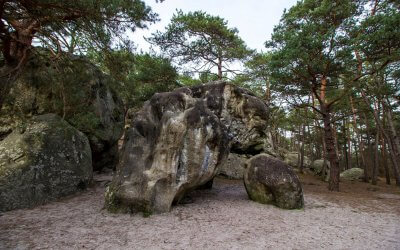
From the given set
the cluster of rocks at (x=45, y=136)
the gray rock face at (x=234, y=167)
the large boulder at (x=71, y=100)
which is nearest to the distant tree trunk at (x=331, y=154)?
the gray rock face at (x=234, y=167)

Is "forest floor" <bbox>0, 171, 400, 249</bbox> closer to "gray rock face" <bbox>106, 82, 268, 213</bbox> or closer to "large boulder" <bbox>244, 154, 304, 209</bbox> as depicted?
"large boulder" <bbox>244, 154, 304, 209</bbox>

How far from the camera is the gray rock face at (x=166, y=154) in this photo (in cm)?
594

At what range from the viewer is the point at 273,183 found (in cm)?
689

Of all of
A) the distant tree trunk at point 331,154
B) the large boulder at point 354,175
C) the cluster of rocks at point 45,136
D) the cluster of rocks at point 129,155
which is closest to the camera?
the cluster of rocks at point 129,155

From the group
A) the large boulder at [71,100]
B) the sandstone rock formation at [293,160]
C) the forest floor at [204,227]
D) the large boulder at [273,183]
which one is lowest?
the forest floor at [204,227]

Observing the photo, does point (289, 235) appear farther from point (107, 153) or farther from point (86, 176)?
point (107, 153)

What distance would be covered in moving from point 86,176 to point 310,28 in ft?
33.8

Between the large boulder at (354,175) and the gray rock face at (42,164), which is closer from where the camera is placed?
the gray rock face at (42,164)

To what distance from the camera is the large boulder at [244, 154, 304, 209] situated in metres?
6.71

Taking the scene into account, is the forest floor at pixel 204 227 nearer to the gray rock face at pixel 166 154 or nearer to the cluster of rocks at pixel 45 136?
the gray rock face at pixel 166 154

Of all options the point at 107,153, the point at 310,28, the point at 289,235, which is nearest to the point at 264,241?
the point at 289,235

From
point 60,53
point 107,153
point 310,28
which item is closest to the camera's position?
point 60,53

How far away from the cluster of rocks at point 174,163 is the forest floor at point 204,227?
16.2 inches

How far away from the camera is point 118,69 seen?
718 centimetres
